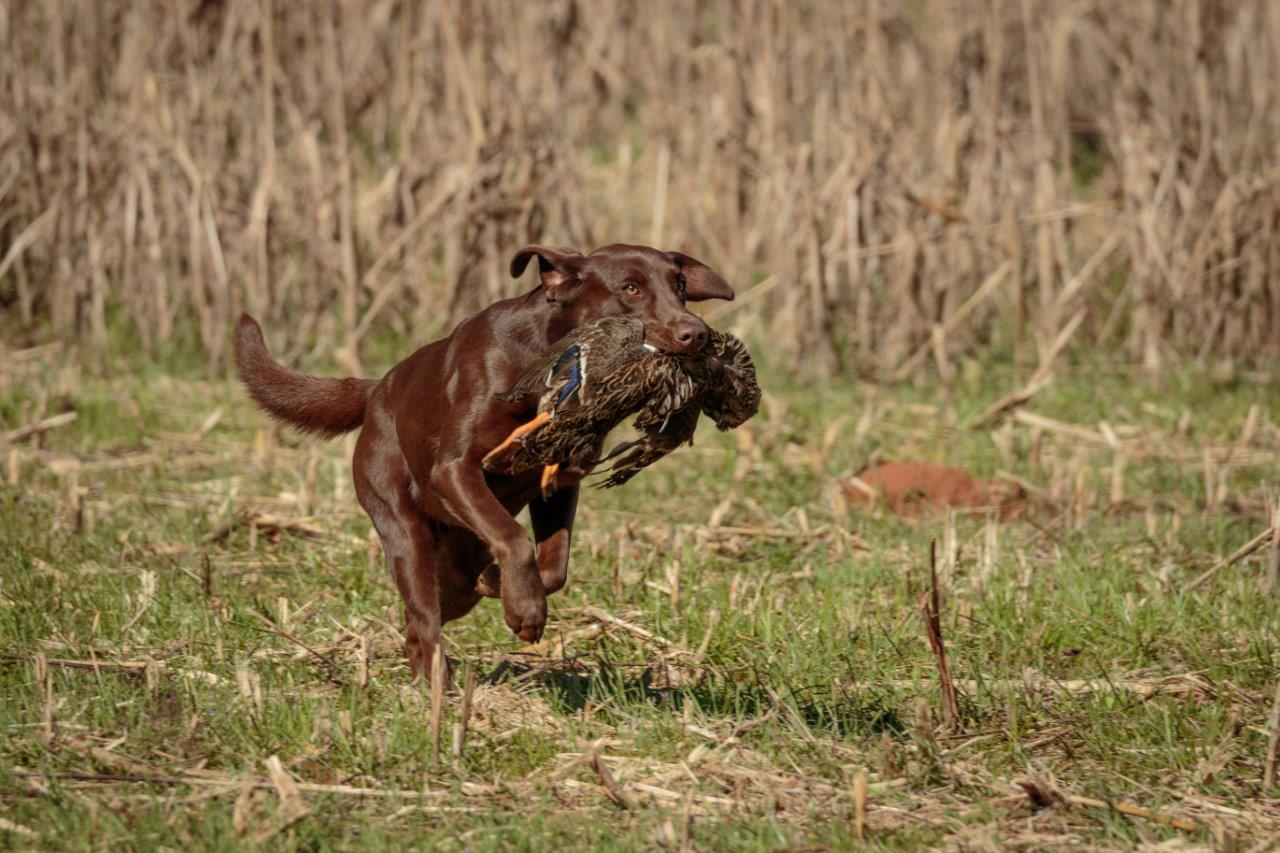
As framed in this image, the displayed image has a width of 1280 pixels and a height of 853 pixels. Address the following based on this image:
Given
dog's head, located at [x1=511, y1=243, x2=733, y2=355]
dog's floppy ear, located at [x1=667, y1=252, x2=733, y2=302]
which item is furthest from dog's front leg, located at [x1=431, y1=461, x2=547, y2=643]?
dog's floppy ear, located at [x1=667, y1=252, x2=733, y2=302]

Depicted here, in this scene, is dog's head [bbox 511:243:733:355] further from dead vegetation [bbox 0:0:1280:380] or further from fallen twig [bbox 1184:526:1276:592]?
dead vegetation [bbox 0:0:1280:380]

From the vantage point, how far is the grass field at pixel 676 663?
3.43 meters

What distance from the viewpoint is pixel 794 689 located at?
423cm

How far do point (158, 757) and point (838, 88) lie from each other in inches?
264

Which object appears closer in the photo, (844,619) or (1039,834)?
(1039,834)

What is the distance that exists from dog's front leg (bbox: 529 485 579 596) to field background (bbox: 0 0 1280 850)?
35 cm

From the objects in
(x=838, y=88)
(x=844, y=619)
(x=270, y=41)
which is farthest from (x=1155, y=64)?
(x=844, y=619)

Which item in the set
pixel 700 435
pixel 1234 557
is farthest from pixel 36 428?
pixel 1234 557

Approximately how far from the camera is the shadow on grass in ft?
13.3

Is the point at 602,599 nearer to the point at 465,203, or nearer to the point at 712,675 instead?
the point at 712,675

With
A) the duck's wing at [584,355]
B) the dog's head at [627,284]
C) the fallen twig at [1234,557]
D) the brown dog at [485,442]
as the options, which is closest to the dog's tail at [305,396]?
the brown dog at [485,442]

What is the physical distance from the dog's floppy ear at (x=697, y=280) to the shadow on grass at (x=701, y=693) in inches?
40.7

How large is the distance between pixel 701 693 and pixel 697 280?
112 centimetres

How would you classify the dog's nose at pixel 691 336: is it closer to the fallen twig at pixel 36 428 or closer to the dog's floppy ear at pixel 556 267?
the dog's floppy ear at pixel 556 267
